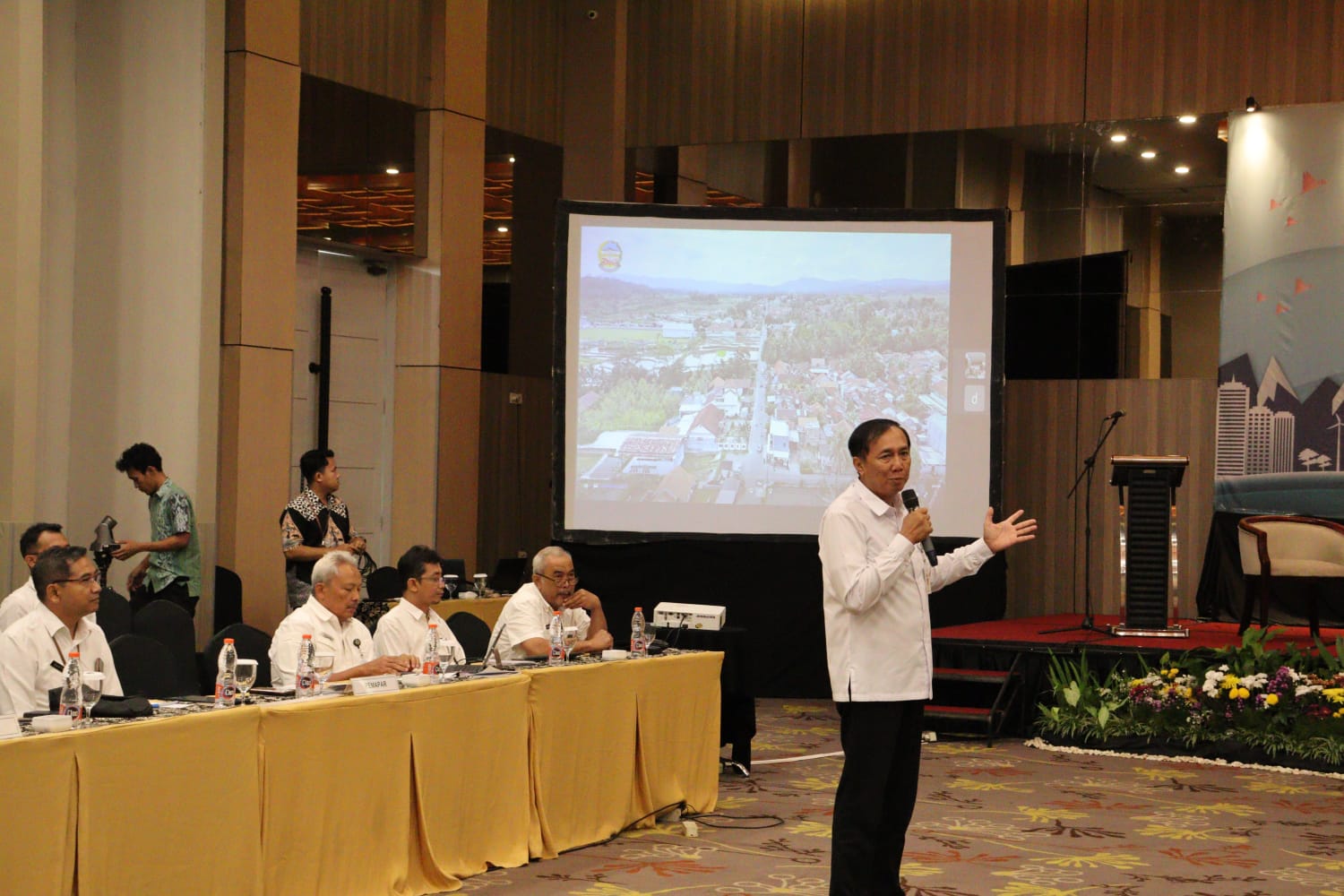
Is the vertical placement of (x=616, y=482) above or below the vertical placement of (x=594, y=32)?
below

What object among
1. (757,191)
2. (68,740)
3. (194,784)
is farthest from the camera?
(757,191)

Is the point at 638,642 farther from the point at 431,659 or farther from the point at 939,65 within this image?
the point at 939,65

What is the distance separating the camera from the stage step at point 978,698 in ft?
28.2

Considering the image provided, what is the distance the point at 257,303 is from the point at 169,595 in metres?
1.90

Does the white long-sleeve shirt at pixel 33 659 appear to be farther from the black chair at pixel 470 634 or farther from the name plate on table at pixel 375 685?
the black chair at pixel 470 634

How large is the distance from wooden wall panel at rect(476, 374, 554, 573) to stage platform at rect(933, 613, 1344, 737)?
13.0 feet

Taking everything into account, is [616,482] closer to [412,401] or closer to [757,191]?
[412,401]

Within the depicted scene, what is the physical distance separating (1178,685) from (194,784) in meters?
5.67

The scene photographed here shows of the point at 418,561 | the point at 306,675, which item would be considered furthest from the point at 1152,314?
the point at 306,675

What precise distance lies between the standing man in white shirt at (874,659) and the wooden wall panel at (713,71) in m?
8.36

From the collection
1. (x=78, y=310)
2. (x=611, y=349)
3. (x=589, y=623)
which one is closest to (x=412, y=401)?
(x=611, y=349)

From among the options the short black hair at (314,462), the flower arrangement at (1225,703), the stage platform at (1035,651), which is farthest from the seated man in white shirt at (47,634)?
the flower arrangement at (1225,703)

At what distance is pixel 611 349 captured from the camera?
33.6 ft

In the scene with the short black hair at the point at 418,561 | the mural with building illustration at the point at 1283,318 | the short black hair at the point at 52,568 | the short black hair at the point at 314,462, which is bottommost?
the short black hair at the point at 418,561
